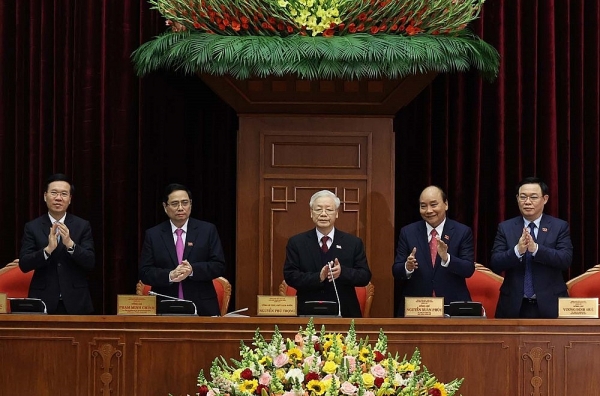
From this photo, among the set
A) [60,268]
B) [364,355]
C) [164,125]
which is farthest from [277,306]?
[164,125]

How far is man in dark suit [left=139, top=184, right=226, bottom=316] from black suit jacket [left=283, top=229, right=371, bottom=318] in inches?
14.0

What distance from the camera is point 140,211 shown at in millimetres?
6113

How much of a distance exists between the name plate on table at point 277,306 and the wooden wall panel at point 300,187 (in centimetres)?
114

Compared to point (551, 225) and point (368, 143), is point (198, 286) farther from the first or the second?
point (551, 225)

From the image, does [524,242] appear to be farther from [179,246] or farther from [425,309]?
[179,246]

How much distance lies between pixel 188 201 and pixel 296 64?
2.77 ft

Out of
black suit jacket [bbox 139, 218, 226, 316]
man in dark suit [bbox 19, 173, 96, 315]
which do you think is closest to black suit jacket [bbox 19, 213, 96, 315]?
man in dark suit [bbox 19, 173, 96, 315]

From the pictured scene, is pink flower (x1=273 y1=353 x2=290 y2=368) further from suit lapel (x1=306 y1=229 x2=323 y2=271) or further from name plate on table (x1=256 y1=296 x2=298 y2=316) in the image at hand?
suit lapel (x1=306 y1=229 x2=323 y2=271)

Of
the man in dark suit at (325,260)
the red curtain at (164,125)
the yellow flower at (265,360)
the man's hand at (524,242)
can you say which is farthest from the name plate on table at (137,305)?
the red curtain at (164,125)

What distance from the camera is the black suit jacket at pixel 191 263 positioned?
473cm

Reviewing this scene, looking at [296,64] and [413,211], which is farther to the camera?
[413,211]

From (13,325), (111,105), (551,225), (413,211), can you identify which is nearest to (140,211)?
(111,105)

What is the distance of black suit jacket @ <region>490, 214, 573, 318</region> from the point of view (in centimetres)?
463

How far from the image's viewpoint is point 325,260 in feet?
15.7
